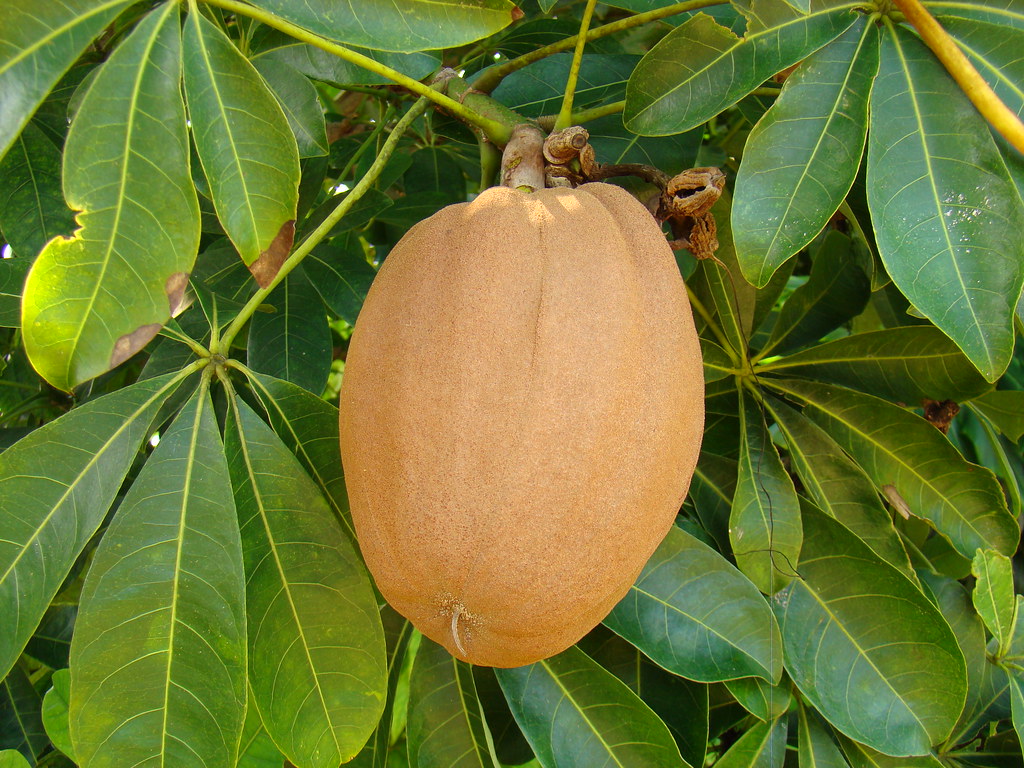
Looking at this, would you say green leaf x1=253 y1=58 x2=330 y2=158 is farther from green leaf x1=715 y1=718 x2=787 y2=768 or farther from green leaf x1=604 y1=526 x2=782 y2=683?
green leaf x1=715 y1=718 x2=787 y2=768

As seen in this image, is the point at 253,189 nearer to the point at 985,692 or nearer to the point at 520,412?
the point at 520,412

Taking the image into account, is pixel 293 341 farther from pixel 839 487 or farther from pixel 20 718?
pixel 839 487

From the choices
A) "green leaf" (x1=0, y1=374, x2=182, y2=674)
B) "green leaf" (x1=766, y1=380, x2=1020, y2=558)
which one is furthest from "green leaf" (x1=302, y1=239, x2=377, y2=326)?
"green leaf" (x1=766, y1=380, x2=1020, y2=558)

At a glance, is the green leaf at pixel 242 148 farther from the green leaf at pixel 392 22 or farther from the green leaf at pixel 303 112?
the green leaf at pixel 303 112

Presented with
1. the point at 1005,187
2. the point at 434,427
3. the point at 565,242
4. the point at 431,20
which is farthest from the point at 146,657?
the point at 1005,187

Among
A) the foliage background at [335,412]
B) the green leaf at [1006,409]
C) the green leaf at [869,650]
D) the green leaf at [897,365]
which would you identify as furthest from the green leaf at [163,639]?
the green leaf at [1006,409]

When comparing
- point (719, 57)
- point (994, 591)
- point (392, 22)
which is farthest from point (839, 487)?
point (392, 22)
